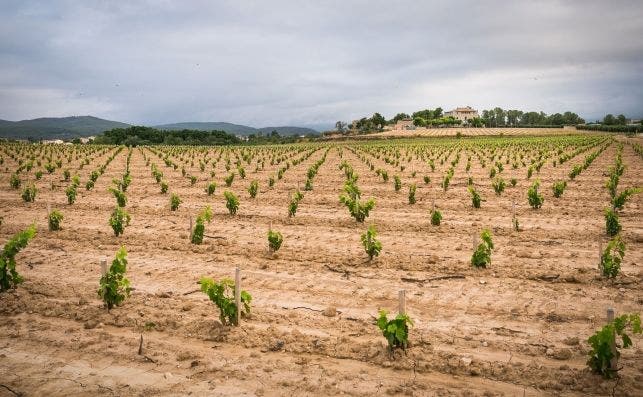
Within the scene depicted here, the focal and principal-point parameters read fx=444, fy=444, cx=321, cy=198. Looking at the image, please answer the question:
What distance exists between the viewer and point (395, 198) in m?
19.8

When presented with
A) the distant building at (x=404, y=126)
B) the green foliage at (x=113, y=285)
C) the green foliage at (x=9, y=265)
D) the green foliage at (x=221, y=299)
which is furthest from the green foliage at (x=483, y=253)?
the distant building at (x=404, y=126)

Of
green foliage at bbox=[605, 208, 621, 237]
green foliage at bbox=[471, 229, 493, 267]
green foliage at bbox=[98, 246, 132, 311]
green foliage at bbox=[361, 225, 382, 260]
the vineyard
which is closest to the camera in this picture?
the vineyard

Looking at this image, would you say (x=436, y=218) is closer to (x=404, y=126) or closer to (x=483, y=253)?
(x=483, y=253)

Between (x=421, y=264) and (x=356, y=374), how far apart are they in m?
4.77

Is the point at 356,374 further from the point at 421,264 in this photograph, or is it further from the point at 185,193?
the point at 185,193

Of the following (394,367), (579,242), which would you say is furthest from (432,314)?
(579,242)

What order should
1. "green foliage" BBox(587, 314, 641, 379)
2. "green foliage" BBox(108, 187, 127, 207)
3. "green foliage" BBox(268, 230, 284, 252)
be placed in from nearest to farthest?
1. "green foliage" BBox(587, 314, 641, 379)
2. "green foliage" BBox(268, 230, 284, 252)
3. "green foliage" BBox(108, 187, 127, 207)

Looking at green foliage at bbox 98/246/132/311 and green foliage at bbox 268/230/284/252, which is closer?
green foliage at bbox 98/246/132/311

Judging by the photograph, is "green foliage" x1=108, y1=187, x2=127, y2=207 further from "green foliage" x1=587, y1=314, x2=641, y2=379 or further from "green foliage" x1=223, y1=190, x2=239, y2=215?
"green foliage" x1=587, y1=314, x2=641, y2=379

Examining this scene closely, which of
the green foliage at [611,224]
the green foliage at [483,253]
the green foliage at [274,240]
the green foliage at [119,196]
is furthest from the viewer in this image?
the green foliage at [119,196]

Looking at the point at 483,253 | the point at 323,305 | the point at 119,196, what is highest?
the point at 119,196

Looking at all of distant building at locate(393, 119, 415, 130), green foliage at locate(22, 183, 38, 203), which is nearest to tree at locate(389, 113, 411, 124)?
distant building at locate(393, 119, 415, 130)

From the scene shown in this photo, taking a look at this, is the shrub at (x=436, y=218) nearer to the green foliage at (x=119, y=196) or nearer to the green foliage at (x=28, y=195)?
the green foliage at (x=119, y=196)

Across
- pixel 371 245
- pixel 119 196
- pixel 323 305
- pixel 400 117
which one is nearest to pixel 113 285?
pixel 323 305
